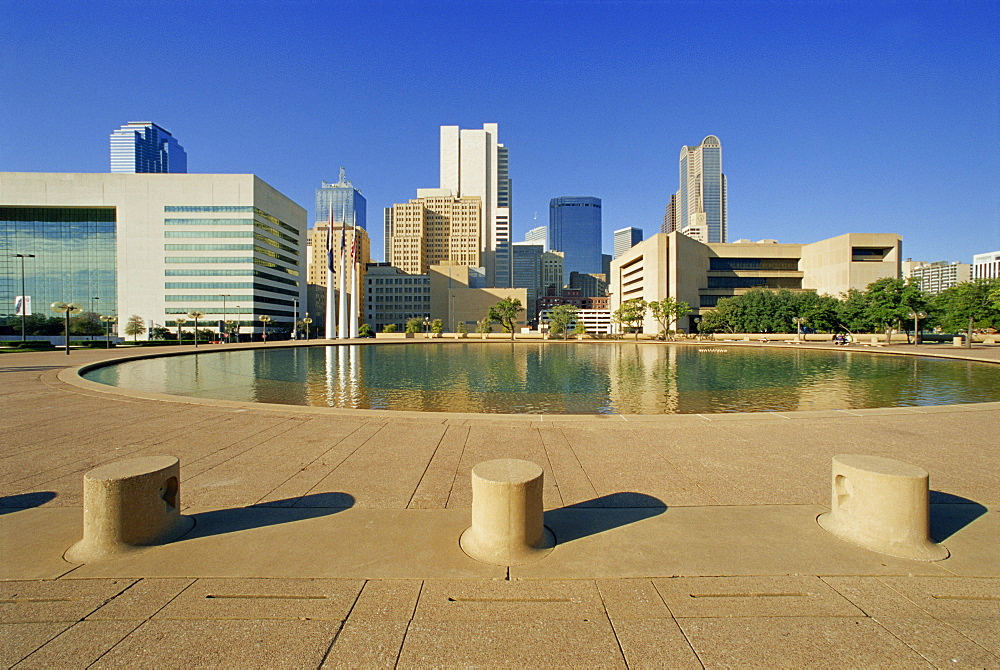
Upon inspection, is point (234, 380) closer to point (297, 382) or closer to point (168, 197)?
point (297, 382)

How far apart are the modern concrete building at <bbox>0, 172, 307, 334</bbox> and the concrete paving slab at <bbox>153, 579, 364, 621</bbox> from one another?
99.1 meters

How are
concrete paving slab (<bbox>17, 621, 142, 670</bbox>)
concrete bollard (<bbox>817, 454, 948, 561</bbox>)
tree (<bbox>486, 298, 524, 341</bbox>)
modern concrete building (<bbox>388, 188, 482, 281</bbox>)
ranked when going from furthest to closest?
modern concrete building (<bbox>388, 188, 482, 281</bbox>) → tree (<bbox>486, 298, 524, 341</bbox>) → concrete bollard (<bbox>817, 454, 948, 561</bbox>) → concrete paving slab (<bbox>17, 621, 142, 670</bbox>)

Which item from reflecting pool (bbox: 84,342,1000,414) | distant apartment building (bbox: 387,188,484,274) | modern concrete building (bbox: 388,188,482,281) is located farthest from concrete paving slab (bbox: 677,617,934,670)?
modern concrete building (bbox: 388,188,482,281)

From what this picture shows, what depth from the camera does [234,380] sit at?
853 inches

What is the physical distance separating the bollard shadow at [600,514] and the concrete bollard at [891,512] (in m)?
1.85

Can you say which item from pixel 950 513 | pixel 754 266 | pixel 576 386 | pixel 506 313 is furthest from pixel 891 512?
pixel 754 266

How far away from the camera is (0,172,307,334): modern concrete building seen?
90.1 m

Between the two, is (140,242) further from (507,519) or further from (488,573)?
(488,573)

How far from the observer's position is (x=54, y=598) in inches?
139

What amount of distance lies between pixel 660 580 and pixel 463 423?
6.79 metres

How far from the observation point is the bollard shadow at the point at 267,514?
15.8ft

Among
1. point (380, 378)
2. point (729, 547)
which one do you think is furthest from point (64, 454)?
point (380, 378)

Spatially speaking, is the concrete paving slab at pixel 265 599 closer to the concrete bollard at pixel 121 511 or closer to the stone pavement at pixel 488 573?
the stone pavement at pixel 488 573

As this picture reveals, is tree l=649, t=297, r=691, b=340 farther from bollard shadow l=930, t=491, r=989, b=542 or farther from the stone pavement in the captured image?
the stone pavement
